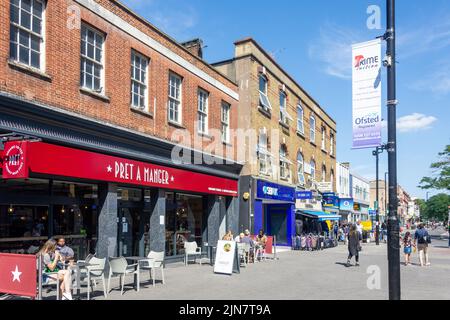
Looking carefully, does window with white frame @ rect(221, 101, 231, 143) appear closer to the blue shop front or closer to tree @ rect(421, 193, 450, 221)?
the blue shop front

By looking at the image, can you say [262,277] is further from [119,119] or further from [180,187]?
[119,119]

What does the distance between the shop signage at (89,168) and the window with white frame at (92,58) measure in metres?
2.15

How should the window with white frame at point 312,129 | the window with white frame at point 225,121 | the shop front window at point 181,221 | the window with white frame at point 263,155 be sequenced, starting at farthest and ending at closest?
1. the window with white frame at point 312,129
2. the window with white frame at point 263,155
3. the window with white frame at point 225,121
4. the shop front window at point 181,221

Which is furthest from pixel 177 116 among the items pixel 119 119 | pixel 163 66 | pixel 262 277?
pixel 262 277

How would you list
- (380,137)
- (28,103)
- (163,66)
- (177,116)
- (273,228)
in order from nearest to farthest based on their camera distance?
1. (380,137)
2. (28,103)
3. (163,66)
4. (177,116)
5. (273,228)

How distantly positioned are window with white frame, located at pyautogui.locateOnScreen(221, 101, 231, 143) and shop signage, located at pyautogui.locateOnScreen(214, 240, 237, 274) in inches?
285

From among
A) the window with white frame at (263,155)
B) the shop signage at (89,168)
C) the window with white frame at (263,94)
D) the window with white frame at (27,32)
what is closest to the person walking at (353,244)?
the shop signage at (89,168)

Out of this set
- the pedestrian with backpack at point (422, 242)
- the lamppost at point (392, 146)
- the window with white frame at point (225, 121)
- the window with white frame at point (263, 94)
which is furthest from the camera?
the window with white frame at point (263, 94)

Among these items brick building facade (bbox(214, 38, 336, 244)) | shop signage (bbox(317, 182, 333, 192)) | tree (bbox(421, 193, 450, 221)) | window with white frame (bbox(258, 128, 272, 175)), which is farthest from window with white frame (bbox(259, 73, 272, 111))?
tree (bbox(421, 193, 450, 221))

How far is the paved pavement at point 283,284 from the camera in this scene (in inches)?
415

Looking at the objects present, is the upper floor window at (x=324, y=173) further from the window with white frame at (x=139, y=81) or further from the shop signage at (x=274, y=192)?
the window with white frame at (x=139, y=81)

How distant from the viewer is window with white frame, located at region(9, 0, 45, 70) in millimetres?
10422
